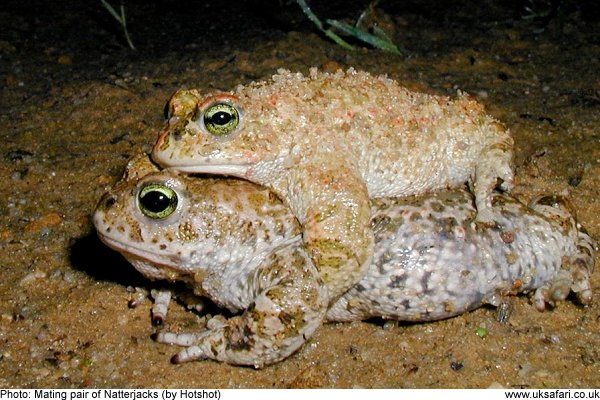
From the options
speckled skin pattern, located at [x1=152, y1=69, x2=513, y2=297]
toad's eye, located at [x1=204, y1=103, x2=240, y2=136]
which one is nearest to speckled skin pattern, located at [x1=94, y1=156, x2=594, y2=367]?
speckled skin pattern, located at [x1=152, y1=69, x2=513, y2=297]

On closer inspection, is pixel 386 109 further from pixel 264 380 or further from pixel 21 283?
pixel 21 283

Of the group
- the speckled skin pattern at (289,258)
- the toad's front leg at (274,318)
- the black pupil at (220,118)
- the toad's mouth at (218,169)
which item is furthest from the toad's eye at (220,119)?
the toad's front leg at (274,318)

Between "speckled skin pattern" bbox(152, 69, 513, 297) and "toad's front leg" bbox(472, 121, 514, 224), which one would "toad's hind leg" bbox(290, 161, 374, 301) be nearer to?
"speckled skin pattern" bbox(152, 69, 513, 297)

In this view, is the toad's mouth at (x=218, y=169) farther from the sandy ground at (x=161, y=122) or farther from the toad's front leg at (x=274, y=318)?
the sandy ground at (x=161, y=122)

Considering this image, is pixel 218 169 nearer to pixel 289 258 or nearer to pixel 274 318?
pixel 289 258

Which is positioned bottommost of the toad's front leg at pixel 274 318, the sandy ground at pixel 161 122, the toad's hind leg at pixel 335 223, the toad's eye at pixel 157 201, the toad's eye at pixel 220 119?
the sandy ground at pixel 161 122

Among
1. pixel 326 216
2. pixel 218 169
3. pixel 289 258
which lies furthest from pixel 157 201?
pixel 326 216

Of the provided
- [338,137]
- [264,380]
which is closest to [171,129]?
[338,137]
